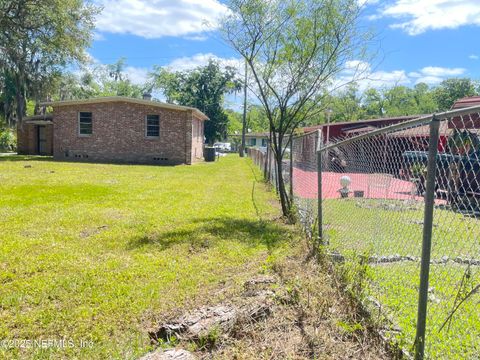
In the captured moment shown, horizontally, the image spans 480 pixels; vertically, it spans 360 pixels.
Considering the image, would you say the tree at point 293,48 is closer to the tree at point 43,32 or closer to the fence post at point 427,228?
the fence post at point 427,228

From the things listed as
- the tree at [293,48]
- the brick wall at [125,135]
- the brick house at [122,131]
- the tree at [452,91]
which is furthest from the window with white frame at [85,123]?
the tree at [452,91]

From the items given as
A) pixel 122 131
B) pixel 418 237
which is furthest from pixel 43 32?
pixel 418 237

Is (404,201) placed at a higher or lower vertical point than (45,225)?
higher

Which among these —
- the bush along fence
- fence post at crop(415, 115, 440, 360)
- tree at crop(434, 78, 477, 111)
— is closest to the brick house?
the bush along fence

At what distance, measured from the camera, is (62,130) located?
20.6 metres

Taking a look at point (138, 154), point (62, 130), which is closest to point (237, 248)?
point (138, 154)

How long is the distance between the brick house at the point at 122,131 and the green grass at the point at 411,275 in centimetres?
1533

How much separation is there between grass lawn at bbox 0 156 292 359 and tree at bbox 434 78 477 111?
64.2m

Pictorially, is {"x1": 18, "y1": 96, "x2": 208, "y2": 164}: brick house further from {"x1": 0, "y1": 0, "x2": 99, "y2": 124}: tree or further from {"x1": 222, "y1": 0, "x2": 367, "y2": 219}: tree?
{"x1": 222, "y1": 0, "x2": 367, "y2": 219}: tree

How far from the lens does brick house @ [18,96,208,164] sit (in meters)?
20.1

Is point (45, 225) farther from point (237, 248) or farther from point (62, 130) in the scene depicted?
point (62, 130)

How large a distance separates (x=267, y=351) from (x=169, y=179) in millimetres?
10705

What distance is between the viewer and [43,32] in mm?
19562

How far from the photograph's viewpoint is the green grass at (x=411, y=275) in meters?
2.45
